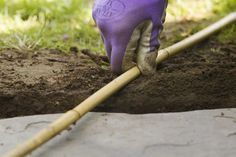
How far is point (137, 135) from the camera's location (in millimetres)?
1959

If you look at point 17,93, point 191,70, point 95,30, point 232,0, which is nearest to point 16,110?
point 17,93

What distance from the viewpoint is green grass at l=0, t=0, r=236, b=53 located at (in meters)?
3.05

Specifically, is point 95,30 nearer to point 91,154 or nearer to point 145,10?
point 145,10

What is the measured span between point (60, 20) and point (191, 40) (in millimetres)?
959

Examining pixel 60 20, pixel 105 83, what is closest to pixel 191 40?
pixel 105 83

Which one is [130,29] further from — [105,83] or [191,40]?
[191,40]

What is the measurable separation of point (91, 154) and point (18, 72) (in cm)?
83

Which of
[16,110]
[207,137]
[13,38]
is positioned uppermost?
[13,38]

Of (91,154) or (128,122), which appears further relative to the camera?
(128,122)

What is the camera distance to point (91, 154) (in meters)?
1.81

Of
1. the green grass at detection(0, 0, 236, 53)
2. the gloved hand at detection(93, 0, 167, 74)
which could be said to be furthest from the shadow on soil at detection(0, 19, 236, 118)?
the green grass at detection(0, 0, 236, 53)

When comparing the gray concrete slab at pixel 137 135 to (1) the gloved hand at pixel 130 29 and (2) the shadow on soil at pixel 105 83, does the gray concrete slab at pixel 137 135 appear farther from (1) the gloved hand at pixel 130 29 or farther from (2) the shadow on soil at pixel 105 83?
(1) the gloved hand at pixel 130 29

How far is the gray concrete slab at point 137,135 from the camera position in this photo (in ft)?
6.01

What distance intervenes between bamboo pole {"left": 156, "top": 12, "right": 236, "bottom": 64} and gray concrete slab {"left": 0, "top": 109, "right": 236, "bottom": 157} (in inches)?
18.3
